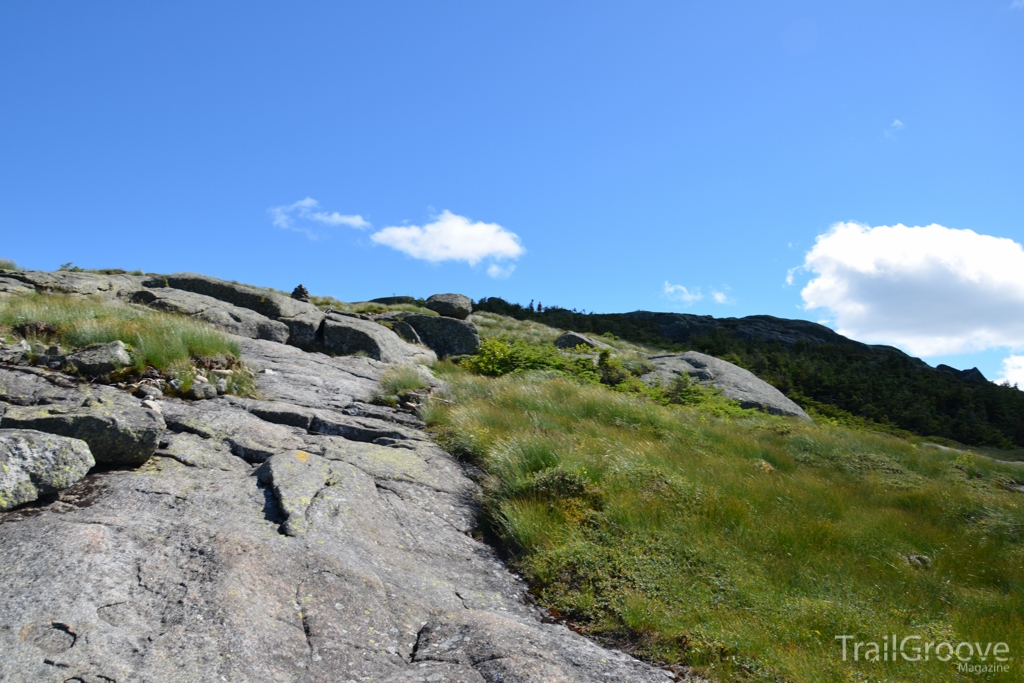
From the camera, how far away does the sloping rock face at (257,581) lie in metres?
3.36

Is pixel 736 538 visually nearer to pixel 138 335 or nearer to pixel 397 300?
pixel 138 335

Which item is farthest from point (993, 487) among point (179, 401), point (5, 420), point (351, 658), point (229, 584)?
point (5, 420)

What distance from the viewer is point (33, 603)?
3.41 meters

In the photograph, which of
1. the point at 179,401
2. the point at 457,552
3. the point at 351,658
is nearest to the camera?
the point at 351,658

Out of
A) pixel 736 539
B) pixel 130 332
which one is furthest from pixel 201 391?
pixel 736 539

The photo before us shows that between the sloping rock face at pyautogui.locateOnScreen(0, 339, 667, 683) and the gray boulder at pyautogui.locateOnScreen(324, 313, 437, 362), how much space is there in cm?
843

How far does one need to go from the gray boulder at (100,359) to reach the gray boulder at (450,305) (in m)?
14.3

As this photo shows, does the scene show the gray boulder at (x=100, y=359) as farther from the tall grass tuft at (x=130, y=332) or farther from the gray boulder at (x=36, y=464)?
the gray boulder at (x=36, y=464)

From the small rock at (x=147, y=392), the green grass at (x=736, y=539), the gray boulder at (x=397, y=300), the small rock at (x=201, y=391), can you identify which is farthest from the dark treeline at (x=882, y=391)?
the small rock at (x=147, y=392)

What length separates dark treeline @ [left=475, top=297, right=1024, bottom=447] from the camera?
723 inches

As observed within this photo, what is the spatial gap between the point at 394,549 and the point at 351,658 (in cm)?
170

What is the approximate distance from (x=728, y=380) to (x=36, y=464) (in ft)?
53.9

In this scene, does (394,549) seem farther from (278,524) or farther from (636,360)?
(636,360)

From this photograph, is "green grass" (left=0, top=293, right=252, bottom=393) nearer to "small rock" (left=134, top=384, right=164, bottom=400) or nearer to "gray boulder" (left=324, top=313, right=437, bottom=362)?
"small rock" (left=134, top=384, right=164, bottom=400)
